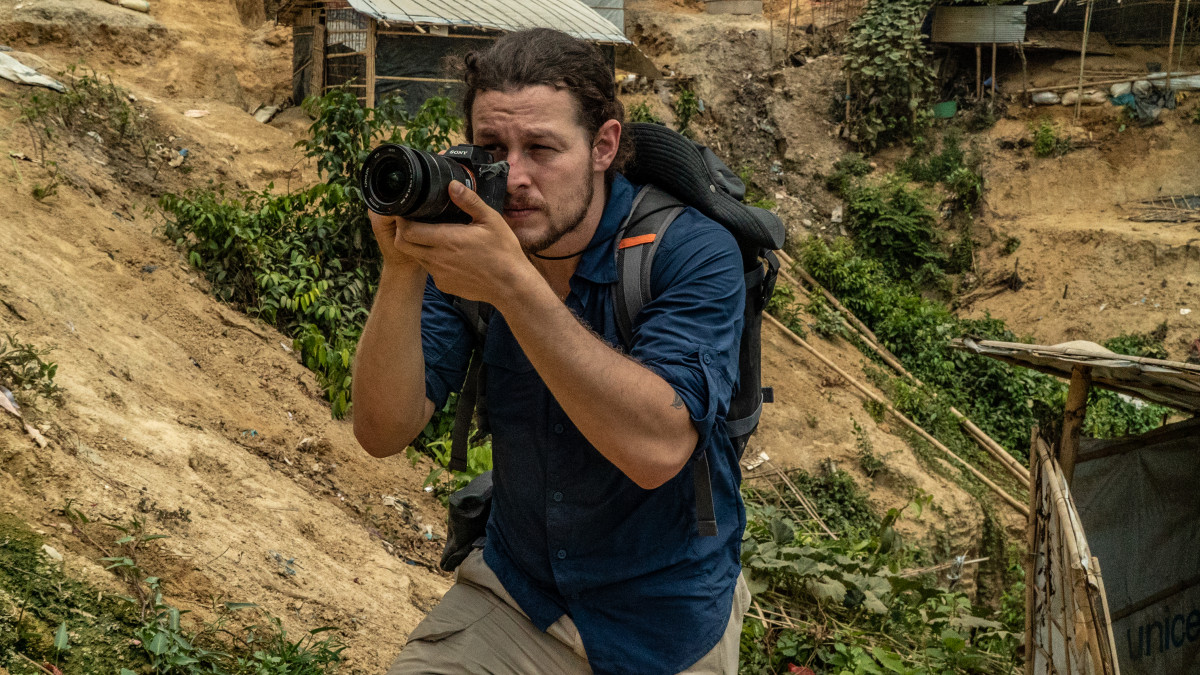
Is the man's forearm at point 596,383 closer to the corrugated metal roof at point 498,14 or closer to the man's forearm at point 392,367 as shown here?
the man's forearm at point 392,367

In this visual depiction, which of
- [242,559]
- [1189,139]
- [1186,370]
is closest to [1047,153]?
[1189,139]

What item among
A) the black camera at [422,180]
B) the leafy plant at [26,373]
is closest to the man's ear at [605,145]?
the black camera at [422,180]

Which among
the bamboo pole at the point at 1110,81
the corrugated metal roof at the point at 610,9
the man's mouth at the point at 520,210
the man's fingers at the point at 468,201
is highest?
the corrugated metal roof at the point at 610,9

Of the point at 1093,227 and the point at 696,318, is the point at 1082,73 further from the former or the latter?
the point at 696,318

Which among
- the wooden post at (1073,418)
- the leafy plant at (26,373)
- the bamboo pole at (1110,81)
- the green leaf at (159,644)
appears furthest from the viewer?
the bamboo pole at (1110,81)

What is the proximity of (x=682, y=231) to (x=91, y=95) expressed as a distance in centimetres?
709

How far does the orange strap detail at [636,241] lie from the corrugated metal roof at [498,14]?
8.49 metres

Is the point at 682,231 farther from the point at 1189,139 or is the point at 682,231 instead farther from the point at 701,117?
the point at 1189,139

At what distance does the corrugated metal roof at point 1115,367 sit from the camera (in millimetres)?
3689

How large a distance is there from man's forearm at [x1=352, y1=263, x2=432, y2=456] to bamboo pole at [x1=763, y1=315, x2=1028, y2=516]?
9721 mm

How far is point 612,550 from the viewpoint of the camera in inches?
71.7

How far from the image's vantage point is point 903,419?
11.1m

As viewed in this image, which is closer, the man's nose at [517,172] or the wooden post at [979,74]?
the man's nose at [517,172]

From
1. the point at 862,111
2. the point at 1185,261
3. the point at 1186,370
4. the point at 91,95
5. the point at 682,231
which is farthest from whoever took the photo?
the point at 862,111
